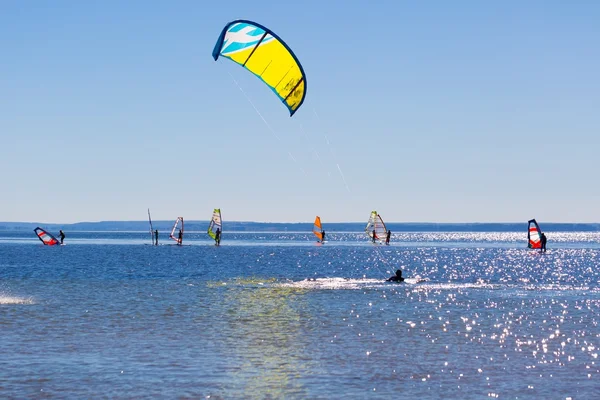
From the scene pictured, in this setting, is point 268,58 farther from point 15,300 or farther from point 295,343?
point 15,300

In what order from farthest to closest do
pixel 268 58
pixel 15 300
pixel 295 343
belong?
pixel 15 300 → pixel 268 58 → pixel 295 343

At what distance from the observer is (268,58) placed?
75.9ft

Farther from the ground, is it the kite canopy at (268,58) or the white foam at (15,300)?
the kite canopy at (268,58)

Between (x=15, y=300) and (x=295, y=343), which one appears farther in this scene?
(x=15, y=300)

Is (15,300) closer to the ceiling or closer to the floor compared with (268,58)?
closer to the floor

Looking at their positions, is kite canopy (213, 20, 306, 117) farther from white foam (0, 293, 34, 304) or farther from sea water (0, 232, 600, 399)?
white foam (0, 293, 34, 304)

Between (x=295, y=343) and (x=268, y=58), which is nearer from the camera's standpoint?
(x=295, y=343)

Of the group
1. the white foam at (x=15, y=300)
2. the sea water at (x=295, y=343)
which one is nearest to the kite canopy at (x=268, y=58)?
the sea water at (x=295, y=343)

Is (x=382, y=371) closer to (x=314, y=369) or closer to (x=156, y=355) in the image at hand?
(x=314, y=369)

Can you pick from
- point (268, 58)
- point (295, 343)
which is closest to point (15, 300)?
point (268, 58)

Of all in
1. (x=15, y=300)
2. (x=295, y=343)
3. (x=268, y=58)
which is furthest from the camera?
(x=15, y=300)

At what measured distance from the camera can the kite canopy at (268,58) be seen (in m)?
22.1

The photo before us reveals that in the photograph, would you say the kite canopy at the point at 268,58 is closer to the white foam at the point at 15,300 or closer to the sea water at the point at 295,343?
the sea water at the point at 295,343

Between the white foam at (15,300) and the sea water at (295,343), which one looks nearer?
the sea water at (295,343)
